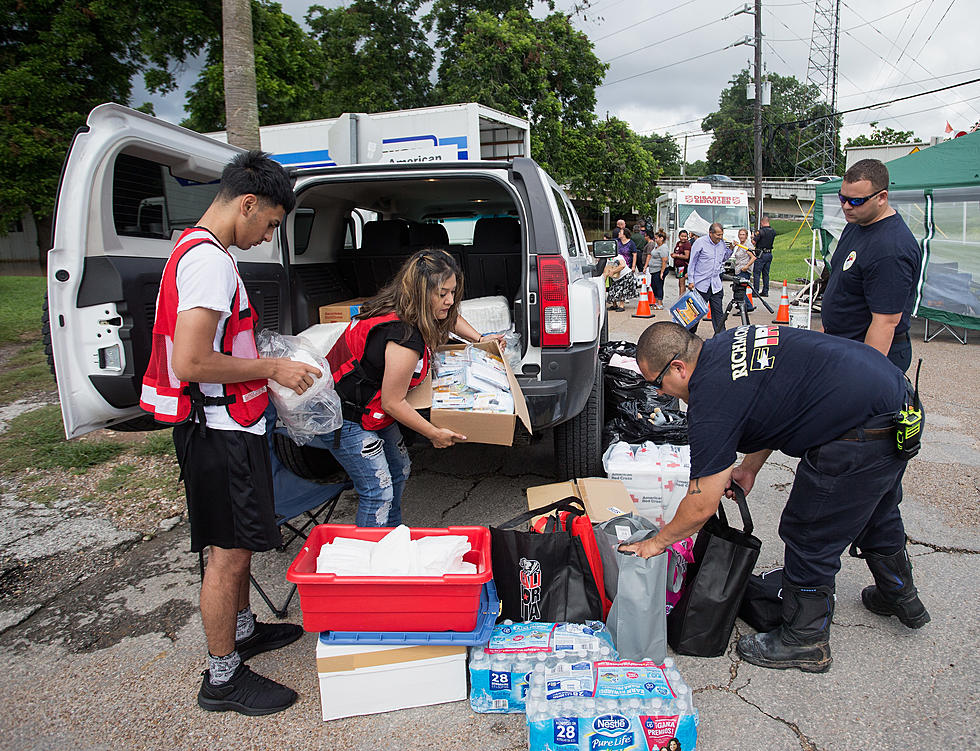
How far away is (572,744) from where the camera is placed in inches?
74.9

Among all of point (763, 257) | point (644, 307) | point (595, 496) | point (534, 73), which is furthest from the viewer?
point (534, 73)

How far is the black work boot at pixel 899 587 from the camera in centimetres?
256

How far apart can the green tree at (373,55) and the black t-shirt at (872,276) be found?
22209 millimetres

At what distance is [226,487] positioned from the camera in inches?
82.4

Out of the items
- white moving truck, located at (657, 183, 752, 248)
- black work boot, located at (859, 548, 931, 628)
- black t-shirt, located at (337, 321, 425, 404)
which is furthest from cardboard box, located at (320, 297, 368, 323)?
white moving truck, located at (657, 183, 752, 248)

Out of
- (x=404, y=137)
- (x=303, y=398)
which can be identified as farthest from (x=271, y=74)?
(x=303, y=398)

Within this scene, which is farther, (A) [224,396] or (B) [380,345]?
(B) [380,345]

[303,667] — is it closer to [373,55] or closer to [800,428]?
[800,428]

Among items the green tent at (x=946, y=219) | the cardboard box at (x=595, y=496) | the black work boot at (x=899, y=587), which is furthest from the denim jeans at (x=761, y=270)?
the black work boot at (x=899, y=587)

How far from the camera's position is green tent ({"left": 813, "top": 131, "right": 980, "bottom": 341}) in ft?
27.3

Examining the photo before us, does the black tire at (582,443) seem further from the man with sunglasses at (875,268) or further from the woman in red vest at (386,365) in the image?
the man with sunglasses at (875,268)

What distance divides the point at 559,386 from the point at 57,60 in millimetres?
14923

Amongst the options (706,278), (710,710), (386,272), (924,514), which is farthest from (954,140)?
(710,710)

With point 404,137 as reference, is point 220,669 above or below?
below
